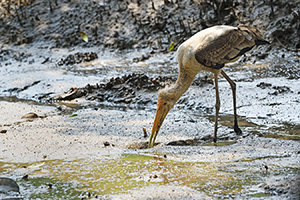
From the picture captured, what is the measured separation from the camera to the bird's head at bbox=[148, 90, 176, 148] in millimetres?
4082

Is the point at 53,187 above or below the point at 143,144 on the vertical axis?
above

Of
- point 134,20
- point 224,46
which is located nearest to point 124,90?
point 224,46

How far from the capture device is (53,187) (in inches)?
113

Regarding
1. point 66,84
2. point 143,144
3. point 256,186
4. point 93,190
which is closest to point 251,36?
point 143,144

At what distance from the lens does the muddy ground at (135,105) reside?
2.97 m

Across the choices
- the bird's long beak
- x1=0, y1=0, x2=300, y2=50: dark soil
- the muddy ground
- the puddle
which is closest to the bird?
the bird's long beak

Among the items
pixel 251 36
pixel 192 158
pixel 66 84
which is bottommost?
pixel 66 84

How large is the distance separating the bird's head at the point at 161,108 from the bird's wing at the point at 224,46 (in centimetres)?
59

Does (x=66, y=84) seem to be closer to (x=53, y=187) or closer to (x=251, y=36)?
(x=251, y=36)

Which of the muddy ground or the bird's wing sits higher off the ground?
the bird's wing

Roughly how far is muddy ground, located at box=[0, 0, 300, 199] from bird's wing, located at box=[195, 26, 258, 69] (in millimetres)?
932

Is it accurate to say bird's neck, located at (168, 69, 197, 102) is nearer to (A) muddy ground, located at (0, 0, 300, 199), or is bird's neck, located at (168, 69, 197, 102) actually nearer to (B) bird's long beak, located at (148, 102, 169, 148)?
(B) bird's long beak, located at (148, 102, 169, 148)

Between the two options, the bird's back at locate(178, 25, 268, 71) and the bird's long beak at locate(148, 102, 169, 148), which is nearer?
the bird's long beak at locate(148, 102, 169, 148)

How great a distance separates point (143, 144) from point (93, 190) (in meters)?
1.50
